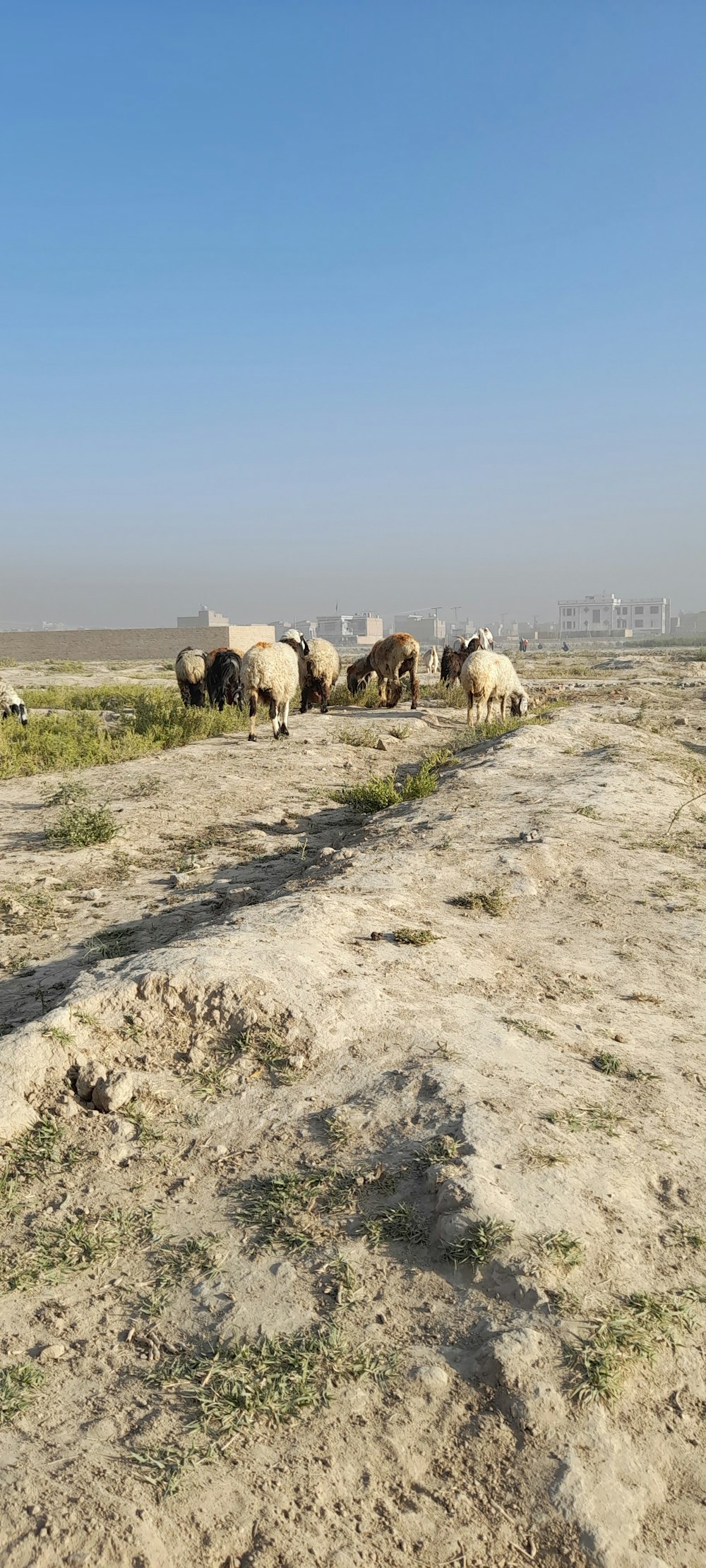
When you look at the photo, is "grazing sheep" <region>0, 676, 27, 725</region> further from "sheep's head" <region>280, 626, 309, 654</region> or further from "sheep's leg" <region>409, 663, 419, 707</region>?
"sheep's leg" <region>409, 663, 419, 707</region>

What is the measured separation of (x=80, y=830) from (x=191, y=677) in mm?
7890

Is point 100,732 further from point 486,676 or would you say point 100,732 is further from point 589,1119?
point 589,1119

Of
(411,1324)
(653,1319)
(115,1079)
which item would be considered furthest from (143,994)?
(653,1319)

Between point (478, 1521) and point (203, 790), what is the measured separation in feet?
24.9

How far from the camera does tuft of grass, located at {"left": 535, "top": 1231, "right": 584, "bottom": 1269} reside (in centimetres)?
249

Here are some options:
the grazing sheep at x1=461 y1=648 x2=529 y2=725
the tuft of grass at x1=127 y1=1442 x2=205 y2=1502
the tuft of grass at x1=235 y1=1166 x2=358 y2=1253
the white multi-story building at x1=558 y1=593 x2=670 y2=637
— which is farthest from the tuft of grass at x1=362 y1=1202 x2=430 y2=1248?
the white multi-story building at x1=558 y1=593 x2=670 y2=637

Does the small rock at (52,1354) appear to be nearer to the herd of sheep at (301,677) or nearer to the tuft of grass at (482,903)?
the tuft of grass at (482,903)

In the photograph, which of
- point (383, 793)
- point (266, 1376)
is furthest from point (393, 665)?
point (266, 1376)

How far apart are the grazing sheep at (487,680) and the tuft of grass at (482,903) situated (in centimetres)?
835

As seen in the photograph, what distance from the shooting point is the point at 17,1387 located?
87.8 inches

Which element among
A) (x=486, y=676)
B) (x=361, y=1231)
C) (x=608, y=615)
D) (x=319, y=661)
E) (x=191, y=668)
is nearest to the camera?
(x=361, y=1231)

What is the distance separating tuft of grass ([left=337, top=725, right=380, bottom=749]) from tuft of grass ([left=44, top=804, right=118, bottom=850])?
5105 millimetres

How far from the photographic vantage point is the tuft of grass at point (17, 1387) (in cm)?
215

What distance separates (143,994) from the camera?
12.2 ft
